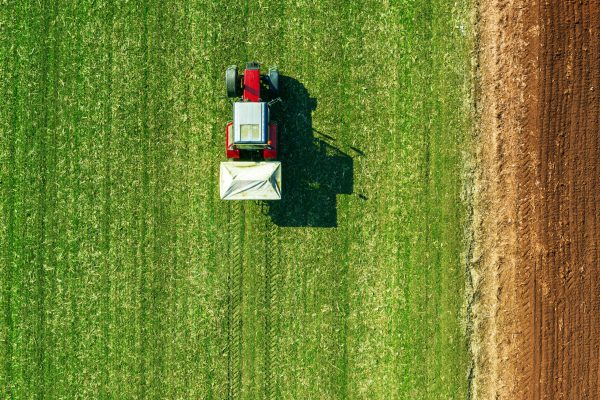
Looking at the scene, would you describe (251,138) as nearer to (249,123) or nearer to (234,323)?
(249,123)

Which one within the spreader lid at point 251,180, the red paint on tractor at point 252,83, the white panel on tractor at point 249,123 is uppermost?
the red paint on tractor at point 252,83

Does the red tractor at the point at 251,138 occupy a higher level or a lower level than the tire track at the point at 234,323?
higher

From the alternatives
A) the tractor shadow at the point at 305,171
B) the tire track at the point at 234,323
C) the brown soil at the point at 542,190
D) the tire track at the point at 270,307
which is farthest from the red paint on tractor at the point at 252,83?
the brown soil at the point at 542,190

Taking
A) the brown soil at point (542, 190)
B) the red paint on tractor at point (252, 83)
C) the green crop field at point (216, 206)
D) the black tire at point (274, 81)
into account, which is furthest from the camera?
the green crop field at point (216, 206)

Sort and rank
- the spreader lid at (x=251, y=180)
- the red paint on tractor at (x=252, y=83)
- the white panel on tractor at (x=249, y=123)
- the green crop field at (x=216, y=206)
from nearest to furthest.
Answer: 1. the white panel on tractor at (x=249, y=123)
2. the spreader lid at (x=251, y=180)
3. the red paint on tractor at (x=252, y=83)
4. the green crop field at (x=216, y=206)

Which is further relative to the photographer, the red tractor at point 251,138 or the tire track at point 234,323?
the tire track at point 234,323

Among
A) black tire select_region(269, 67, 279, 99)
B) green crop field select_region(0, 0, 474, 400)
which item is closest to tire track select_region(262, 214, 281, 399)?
green crop field select_region(0, 0, 474, 400)

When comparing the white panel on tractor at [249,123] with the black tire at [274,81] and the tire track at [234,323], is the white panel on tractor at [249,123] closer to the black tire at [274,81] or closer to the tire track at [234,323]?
the black tire at [274,81]
